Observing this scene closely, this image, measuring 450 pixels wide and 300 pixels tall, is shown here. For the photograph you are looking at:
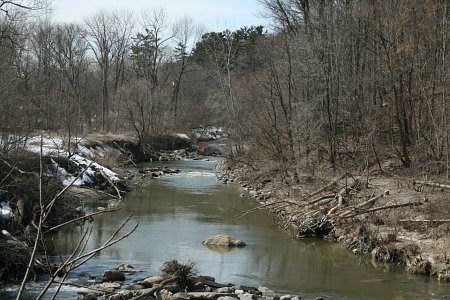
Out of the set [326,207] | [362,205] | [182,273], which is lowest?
[182,273]

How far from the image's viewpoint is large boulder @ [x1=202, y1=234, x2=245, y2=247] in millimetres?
15594

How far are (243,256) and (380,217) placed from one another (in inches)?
175

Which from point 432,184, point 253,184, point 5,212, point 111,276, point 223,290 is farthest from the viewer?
point 253,184

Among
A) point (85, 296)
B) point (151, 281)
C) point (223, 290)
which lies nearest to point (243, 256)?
point (223, 290)

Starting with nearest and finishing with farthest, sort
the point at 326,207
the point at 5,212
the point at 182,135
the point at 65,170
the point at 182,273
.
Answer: the point at 182,273
the point at 5,212
the point at 326,207
the point at 65,170
the point at 182,135

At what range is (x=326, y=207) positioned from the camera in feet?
59.4

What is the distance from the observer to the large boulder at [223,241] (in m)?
15.6

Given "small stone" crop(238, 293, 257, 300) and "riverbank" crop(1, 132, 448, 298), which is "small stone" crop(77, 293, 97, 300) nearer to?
"small stone" crop(238, 293, 257, 300)

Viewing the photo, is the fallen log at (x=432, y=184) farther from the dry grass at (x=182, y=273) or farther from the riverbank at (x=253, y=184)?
the dry grass at (x=182, y=273)

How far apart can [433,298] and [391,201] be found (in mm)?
6224

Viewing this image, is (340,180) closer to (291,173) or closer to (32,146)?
(291,173)

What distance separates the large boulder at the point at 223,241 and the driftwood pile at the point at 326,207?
2355mm

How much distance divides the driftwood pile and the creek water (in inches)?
20.8

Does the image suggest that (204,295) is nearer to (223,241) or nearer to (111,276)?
(111,276)
